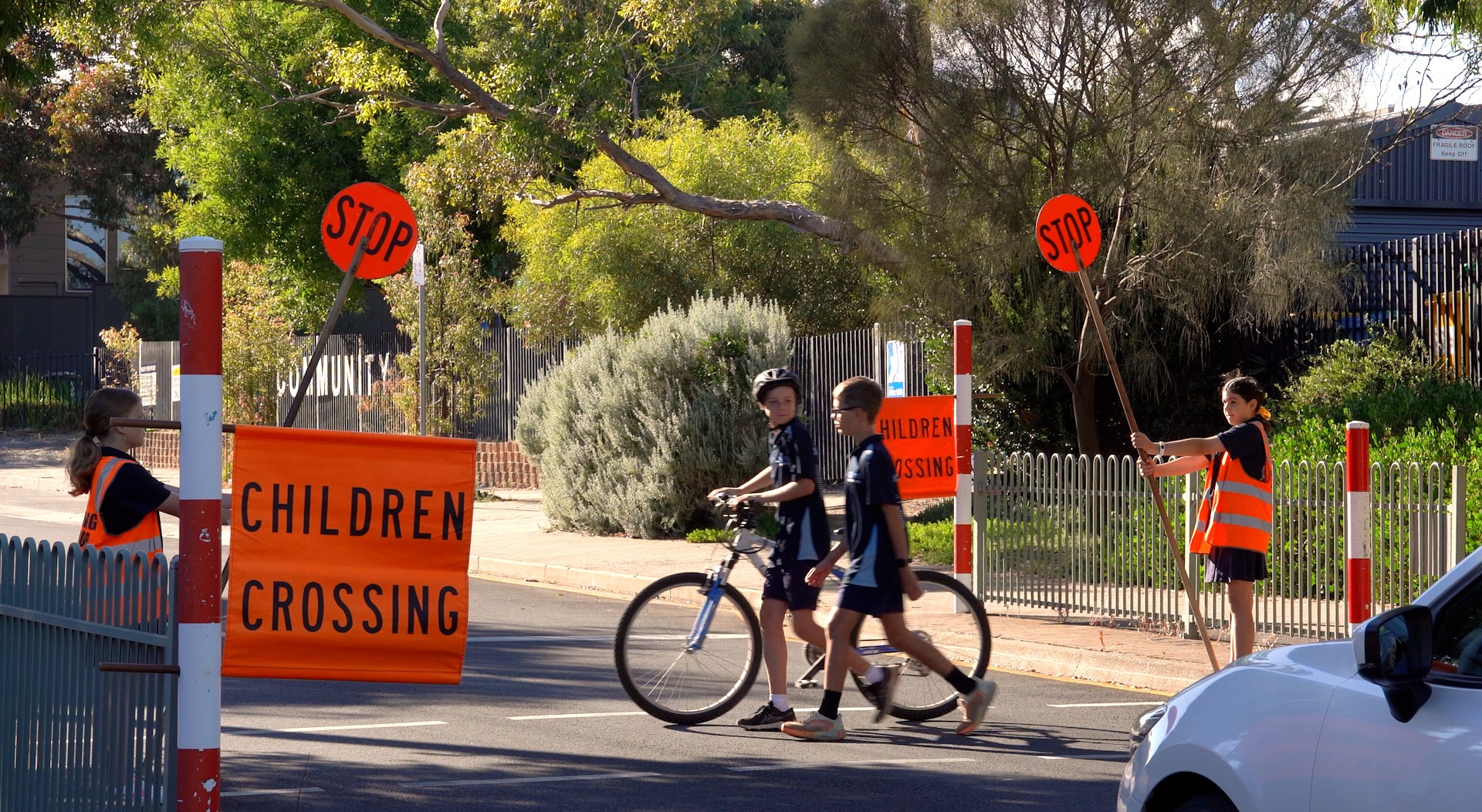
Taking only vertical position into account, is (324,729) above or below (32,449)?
below

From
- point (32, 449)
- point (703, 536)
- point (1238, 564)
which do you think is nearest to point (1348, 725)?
point (1238, 564)

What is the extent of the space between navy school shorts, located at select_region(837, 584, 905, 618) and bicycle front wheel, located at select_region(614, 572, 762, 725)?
2.36 ft

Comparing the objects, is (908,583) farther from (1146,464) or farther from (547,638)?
(547,638)

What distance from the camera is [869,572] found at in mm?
7332

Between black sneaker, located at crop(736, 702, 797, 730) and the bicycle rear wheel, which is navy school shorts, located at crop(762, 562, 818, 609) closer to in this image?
the bicycle rear wheel

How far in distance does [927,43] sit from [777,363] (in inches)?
155

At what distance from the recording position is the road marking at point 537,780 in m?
6.77

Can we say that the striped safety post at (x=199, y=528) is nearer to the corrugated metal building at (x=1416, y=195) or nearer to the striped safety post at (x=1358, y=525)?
the striped safety post at (x=1358, y=525)

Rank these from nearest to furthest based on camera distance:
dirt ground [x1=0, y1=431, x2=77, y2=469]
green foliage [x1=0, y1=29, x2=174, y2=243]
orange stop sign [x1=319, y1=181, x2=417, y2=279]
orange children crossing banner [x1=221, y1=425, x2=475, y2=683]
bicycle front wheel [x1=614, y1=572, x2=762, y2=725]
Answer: orange children crossing banner [x1=221, y1=425, x2=475, y2=683], orange stop sign [x1=319, y1=181, x2=417, y2=279], bicycle front wheel [x1=614, y1=572, x2=762, y2=725], dirt ground [x1=0, y1=431, x2=77, y2=469], green foliage [x1=0, y1=29, x2=174, y2=243]

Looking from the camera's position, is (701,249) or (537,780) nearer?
(537,780)

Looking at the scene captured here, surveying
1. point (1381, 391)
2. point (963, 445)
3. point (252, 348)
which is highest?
point (252, 348)

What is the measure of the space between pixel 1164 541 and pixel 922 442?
211 cm

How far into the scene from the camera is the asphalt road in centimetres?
655

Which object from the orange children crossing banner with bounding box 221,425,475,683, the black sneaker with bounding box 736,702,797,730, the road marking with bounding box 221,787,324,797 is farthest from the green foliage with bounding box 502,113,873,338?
the orange children crossing banner with bounding box 221,425,475,683
